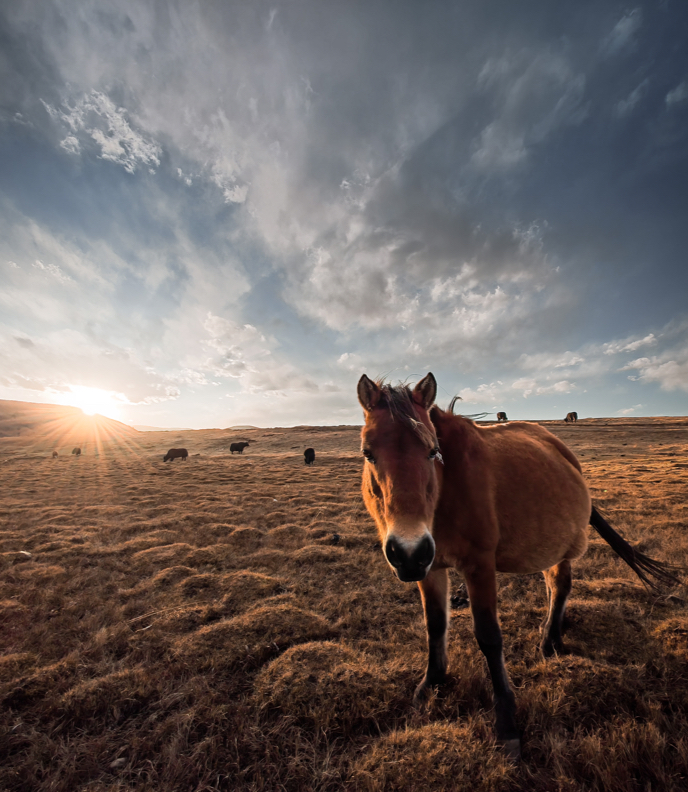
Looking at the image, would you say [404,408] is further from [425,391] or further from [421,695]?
[421,695]

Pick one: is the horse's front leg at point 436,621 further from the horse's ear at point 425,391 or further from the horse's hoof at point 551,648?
the horse's ear at point 425,391

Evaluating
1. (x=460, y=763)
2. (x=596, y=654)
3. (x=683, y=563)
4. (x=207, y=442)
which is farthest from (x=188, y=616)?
(x=207, y=442)

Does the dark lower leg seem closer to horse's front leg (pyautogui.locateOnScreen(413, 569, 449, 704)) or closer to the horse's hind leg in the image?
horse's front leg (pyautogui.locateOnScreen(413, 569, 449, 704))

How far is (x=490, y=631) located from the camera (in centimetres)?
326

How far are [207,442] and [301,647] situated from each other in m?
61.8

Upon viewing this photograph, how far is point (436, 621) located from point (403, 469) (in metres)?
2.36

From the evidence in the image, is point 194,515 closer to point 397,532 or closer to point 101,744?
point 101,744

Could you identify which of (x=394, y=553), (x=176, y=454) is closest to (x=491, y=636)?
(x=394, y=553)

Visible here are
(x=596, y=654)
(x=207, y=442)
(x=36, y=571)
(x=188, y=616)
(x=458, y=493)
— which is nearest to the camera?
(x=458, y=493)

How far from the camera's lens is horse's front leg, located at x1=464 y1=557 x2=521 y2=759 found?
3.10 meters

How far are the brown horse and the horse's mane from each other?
0.01 m

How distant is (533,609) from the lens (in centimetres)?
516

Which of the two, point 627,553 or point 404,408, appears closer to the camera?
point 404,408

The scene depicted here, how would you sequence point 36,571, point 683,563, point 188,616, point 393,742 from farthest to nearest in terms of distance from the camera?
point 36,571 < point 683,563 < point 188,616 < point 393,742
